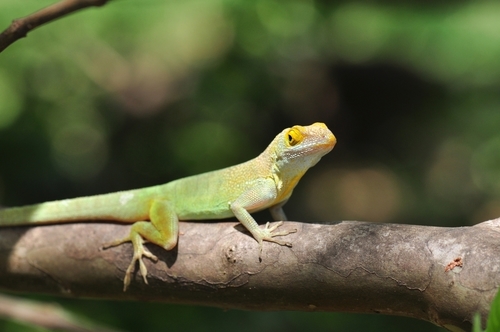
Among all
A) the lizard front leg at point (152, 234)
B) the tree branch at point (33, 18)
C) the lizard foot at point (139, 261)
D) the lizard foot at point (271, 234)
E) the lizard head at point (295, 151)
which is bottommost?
the lizard foot at point (139, 261)

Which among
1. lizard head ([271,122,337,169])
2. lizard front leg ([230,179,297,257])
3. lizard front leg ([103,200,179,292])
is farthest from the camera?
lizard head ([271,122,337,169])

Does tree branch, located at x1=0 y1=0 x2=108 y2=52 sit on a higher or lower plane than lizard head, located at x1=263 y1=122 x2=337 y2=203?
higher

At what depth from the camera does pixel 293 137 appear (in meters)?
3.17

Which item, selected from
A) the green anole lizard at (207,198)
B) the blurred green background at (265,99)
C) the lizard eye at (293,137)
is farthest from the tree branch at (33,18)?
the blurred green background at (265,99)

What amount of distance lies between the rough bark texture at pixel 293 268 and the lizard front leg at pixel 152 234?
0.04 m

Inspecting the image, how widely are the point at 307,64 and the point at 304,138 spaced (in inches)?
206

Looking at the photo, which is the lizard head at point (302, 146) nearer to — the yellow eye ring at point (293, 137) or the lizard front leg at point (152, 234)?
the yellow eye ring at point (293, 137)

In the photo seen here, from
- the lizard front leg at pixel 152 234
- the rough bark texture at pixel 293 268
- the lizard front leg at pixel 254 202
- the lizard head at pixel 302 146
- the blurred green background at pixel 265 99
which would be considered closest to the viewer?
the rough bark texture at pixel 293 268

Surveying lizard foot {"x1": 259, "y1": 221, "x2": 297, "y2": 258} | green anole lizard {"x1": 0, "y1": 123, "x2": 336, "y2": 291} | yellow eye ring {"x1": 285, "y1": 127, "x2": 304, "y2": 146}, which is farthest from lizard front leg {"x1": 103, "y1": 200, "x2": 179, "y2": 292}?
yellow eye ring {"x1": 285, "y1": 127, "x2": 304, "y2": 146}

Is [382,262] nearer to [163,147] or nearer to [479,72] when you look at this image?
[163,147]

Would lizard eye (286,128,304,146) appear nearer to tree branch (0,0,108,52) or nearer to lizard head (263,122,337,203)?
lizard head (263,122,337,203)

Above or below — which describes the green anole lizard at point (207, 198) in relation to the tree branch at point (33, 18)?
below

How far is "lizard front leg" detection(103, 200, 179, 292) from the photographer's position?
2.93 meters

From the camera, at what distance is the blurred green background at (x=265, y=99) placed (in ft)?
22.1
